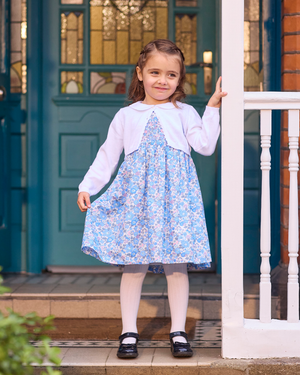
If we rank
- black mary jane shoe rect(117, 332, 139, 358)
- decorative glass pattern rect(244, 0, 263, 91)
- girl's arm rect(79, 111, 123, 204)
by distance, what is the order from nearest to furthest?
black mary jane shoe rect(117, 332, 139, 358), girl's arm rect(79, 111, 123, 204), decorative glass pattern rect(244, 0, 263, 91)

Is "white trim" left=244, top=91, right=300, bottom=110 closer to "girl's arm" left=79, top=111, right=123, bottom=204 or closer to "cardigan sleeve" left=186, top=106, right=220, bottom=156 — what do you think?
"cardigan sleeve" left=186, top=106, right=220, bottom=156

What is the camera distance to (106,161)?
8.32ft

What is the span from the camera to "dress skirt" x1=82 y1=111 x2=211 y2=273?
2322 mm

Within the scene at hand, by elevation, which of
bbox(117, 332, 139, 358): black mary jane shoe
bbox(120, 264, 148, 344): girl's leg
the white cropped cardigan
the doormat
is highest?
the white cropped cardigan

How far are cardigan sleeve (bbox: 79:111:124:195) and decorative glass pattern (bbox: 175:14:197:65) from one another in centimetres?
148

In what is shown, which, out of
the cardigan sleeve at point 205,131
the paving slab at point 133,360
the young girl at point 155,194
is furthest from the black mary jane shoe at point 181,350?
the cardigan sleeve at point 205,131

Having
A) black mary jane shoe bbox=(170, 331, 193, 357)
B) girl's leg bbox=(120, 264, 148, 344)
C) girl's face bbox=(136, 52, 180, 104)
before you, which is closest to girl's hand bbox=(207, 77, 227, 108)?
girl's face bbox=(136, 52, 180, 104)

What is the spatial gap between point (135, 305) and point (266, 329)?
0.60m

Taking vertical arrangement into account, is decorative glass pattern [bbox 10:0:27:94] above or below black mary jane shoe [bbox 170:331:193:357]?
above

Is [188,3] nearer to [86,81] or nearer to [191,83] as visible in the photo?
[191,83]

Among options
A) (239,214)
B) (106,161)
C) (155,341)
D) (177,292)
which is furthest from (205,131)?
(155,341)

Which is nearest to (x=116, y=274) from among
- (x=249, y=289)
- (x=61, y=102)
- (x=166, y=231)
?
(x=249, y=289)

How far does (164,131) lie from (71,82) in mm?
1657

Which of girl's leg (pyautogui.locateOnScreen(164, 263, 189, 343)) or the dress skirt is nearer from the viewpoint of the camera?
the dress skirt
